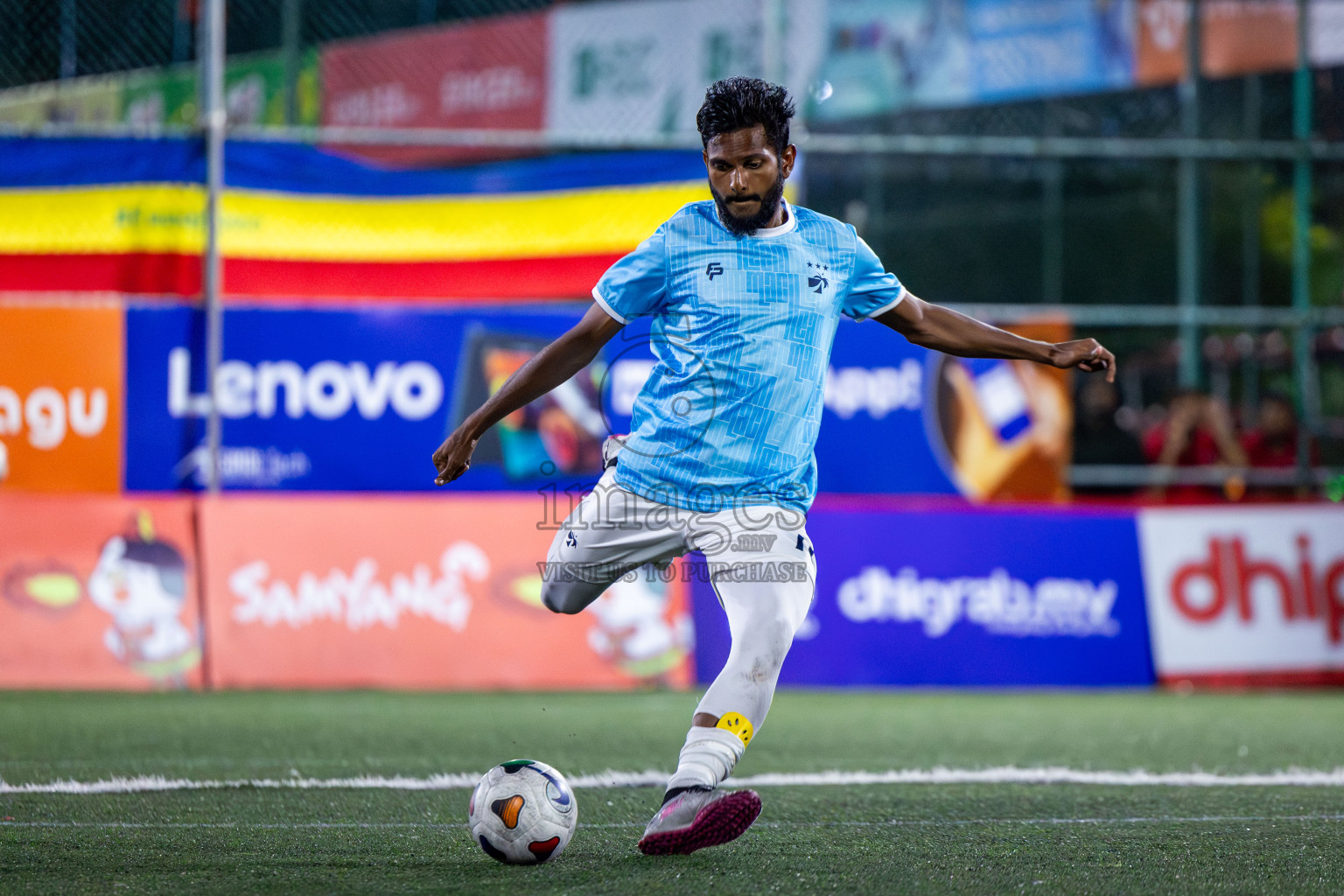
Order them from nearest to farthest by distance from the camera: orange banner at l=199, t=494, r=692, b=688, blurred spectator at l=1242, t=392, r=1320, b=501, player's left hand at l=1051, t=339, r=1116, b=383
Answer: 1. player's left hand at l=1051, t=339, r=1116, b=383
2. orange banner at l=199, t=494, r=692, b=688
3. blurred spectator at l=1242, t=392, r=1320, b=501

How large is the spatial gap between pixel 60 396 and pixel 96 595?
5.08ft

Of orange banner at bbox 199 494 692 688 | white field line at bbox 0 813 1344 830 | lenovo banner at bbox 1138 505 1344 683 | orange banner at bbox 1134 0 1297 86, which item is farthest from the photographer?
orange banner at bbox 1134 0 1297 86

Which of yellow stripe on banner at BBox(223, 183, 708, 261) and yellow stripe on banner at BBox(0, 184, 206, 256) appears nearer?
yellow stripe on banner at BBox(0, 184, 206, 256)

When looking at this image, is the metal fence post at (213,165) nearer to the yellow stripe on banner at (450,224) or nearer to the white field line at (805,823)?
the yellow stripe on banner at (450,224)

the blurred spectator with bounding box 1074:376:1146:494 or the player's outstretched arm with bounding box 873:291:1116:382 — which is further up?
the player's outstretched arm with bounding box 873:291:1116:382

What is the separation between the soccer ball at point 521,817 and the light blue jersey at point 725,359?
805 mm

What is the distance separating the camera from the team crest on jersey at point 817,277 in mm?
4324

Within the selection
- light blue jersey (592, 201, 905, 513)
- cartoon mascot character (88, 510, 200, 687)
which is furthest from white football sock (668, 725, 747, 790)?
cartoon mascot character (88, 510, 200, 687)

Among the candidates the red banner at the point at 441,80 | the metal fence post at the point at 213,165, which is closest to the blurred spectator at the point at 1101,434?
the red banner at the point at 441,80

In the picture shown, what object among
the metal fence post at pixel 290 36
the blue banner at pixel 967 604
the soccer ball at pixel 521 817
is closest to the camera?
the soccer ball at pixel 521 817

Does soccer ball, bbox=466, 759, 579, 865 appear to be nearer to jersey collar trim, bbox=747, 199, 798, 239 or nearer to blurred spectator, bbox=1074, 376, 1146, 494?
jersey collar trim, bbox=747, 199, 798, 239

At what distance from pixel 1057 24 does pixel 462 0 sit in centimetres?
582

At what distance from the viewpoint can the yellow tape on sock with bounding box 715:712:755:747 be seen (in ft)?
13.7

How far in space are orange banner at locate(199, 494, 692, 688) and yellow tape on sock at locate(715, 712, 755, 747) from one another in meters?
5.37
